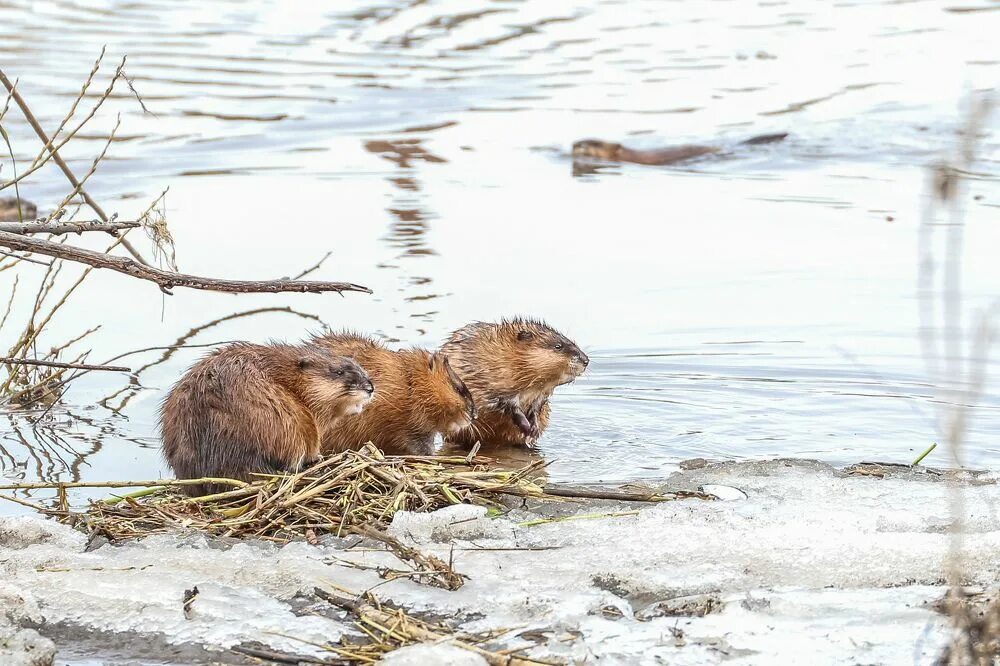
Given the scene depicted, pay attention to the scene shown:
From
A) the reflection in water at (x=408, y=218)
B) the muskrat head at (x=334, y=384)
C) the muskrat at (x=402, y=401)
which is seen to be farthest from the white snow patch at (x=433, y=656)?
the reflection in water at (x=408, y=218)

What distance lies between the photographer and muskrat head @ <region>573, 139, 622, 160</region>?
13.4 meters

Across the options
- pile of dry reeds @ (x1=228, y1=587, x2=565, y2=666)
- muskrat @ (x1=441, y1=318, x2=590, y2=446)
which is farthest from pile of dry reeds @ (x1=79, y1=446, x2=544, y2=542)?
muskrat @ (x1=441, y1=318, x2=590, y2=446)

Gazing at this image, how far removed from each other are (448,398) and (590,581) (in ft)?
6.31

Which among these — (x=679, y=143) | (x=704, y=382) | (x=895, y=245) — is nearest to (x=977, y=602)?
(x=704, y=382)

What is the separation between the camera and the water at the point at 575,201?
7156 mm

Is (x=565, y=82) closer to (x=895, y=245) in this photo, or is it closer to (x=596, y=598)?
(x=895, y=245)

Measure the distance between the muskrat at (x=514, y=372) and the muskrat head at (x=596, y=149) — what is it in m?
6.62

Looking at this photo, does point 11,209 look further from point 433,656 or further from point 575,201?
point 433,656

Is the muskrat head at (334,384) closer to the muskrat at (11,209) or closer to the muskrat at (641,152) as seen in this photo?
the muskrat at (11,209)

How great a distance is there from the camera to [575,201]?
11898mm

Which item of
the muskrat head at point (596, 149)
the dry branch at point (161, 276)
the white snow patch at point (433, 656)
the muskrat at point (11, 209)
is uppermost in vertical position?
the dry branch at point (161, 276)

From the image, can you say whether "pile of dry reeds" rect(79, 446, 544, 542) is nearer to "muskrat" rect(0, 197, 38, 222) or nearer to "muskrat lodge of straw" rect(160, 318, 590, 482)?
"muskrat lodge of straw" rect(160, 318, 590, 482)

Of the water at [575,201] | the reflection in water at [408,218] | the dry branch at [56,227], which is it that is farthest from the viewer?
the reflection in water at [408,218]

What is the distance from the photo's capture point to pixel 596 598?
432cm
